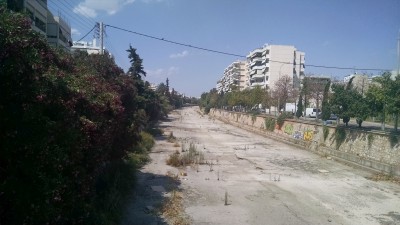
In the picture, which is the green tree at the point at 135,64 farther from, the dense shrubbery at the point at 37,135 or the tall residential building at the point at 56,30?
the dense shrubbery at the point at 37,135

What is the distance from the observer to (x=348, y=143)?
31484 millimetres

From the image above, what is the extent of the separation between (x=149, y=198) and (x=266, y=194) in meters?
6.25

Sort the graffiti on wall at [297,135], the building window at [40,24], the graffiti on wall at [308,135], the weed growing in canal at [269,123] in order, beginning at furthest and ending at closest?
the weed growing in canal at [269,123], the building window at [40,24], the graffiti on wall at [297,135], the graffiti on wall at [308,135]

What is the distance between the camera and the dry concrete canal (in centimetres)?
1491

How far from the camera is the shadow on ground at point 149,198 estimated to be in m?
14.0

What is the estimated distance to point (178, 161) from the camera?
Result: 27250 mm

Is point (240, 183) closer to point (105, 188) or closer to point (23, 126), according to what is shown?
point (105, 188)

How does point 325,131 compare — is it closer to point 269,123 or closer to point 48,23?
point 269,123

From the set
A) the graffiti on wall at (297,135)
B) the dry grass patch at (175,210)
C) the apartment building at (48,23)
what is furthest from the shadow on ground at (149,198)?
the apartment building at (48,23)

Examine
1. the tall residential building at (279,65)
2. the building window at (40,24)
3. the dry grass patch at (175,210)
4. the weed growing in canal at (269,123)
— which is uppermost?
the tall residential building at (279,65)

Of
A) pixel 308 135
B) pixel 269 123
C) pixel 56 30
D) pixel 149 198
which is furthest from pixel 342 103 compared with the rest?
pixel 56 30

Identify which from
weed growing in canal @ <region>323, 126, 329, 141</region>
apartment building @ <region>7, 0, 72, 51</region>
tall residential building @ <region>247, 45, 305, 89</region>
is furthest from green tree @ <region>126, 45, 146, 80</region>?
tall residential building @ <region>247, 45, 305, 89</region>

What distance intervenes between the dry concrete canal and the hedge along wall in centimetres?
121

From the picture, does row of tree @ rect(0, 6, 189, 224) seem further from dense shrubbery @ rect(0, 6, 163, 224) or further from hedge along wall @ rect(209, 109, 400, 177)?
hedge along wall @ rect(209, 109, 400, 177)
